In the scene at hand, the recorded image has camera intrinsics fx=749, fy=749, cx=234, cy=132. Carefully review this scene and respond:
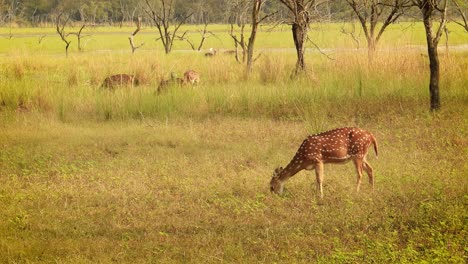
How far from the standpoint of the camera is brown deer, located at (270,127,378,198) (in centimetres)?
776

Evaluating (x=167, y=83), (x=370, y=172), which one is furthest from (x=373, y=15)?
(x=370, y=172)

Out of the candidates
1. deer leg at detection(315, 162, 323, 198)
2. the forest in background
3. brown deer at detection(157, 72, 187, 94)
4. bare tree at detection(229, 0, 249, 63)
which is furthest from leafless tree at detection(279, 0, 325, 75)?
the forest in background

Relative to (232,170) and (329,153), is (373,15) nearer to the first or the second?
(232,170)

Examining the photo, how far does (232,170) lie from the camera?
8938mm

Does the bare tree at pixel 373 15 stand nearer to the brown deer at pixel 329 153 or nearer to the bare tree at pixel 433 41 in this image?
the bare tree at pixel 433 41

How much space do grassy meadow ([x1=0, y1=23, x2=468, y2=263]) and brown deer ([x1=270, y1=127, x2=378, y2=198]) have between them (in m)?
0.23

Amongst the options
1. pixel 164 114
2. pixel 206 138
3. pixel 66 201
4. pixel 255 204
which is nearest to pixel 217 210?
pixel 255 204

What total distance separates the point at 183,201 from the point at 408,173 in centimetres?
254

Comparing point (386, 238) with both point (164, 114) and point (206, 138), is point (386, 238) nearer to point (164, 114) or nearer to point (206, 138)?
point (206, 138)

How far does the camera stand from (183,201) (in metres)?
7.75

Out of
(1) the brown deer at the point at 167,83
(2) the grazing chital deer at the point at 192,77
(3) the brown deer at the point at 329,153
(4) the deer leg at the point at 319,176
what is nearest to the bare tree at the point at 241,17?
(2) the grazing chital deer at the point at 192,77

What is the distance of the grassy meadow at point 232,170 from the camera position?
6.38 m

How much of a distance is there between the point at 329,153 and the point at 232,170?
1575 millimetres

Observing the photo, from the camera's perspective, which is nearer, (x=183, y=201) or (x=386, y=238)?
(x=386, y=238)
